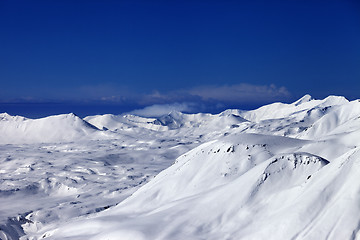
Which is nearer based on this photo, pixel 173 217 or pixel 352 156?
pixel 352 156

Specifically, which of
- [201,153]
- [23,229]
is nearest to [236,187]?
[201,153]

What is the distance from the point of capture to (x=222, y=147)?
322ft

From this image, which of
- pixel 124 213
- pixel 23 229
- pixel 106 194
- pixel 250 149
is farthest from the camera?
pixel 106 194

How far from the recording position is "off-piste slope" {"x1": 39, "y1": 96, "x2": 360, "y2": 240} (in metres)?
46.4

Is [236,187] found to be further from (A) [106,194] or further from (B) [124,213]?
(A) [106,194]

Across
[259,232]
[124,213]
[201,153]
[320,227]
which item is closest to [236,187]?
[259,232]

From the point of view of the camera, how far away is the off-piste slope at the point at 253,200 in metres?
46.4

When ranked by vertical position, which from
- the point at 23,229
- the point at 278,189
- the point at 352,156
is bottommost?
the point at 23,229

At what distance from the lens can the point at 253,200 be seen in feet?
199

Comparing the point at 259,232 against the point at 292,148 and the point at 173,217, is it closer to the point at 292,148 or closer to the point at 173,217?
the point at 173,217

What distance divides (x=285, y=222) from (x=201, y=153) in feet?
176

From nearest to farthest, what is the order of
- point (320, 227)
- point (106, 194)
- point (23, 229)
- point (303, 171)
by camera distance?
point (320, 227), point (303, 171), point (23, 229), point (106, 194)

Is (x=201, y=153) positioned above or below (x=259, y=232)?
above

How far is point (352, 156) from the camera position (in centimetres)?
5253
